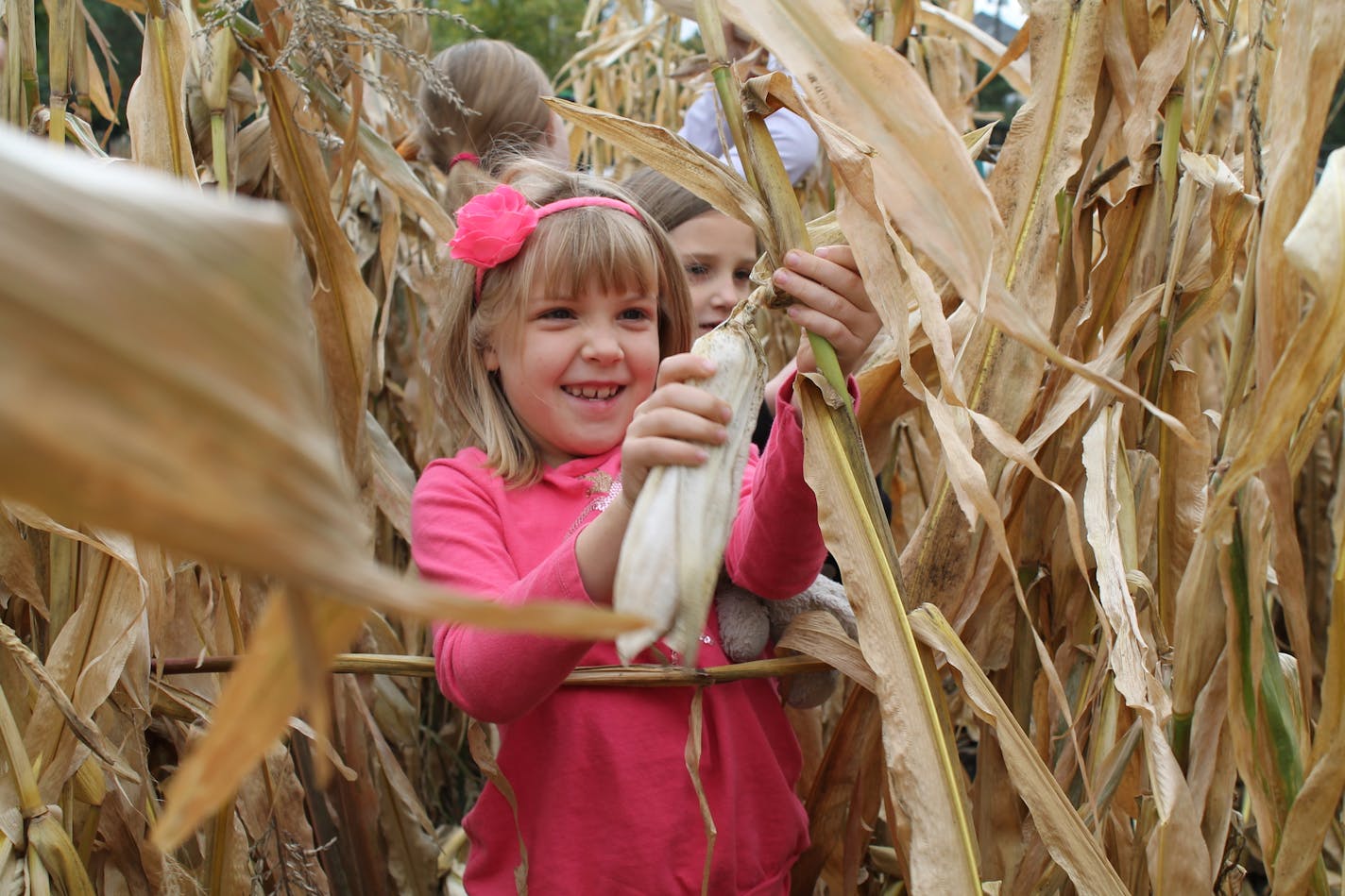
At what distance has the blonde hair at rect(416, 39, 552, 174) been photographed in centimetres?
158

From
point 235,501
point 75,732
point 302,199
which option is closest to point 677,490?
point 235,501

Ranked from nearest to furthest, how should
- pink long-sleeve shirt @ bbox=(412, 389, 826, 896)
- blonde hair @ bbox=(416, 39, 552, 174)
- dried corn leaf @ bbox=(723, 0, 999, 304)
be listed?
dried corn leaf @ bbox=(723, 0, 999, 304) < pink long-sleeve shirt @ bbox=(412, 389, 826, 896) < blonde hair @ bbox=(416, 39, 552, 174)

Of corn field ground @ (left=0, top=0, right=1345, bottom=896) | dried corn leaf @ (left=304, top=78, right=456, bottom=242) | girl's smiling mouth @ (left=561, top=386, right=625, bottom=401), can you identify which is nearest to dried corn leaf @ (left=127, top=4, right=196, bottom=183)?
corn field ground @ (left=0, top=0, right=1345, bottom=896)

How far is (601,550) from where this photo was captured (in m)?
0.69

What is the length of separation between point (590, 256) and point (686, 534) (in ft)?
1.85

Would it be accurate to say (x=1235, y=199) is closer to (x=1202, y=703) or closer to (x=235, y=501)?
(x=1202, y=703)

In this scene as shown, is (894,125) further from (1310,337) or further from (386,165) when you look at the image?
(386,165)

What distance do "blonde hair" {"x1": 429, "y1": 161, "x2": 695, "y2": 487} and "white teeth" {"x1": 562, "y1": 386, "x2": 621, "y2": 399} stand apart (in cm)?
7

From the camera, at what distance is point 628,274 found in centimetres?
96

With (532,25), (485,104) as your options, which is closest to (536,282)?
(485,104)

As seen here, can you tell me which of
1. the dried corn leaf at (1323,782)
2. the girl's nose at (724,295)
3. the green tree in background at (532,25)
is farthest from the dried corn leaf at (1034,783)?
the green tree in background at (532,25)

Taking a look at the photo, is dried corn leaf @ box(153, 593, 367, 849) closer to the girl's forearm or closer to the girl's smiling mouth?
the girl's forearm

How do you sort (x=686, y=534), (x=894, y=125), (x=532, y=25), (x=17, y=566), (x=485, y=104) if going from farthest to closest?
(x=532, y=25) → (x=485, y=104) → (x=17, y=566) → (x=894, y=125) → (x=686, y=534)

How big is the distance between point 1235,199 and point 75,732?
0.80m
